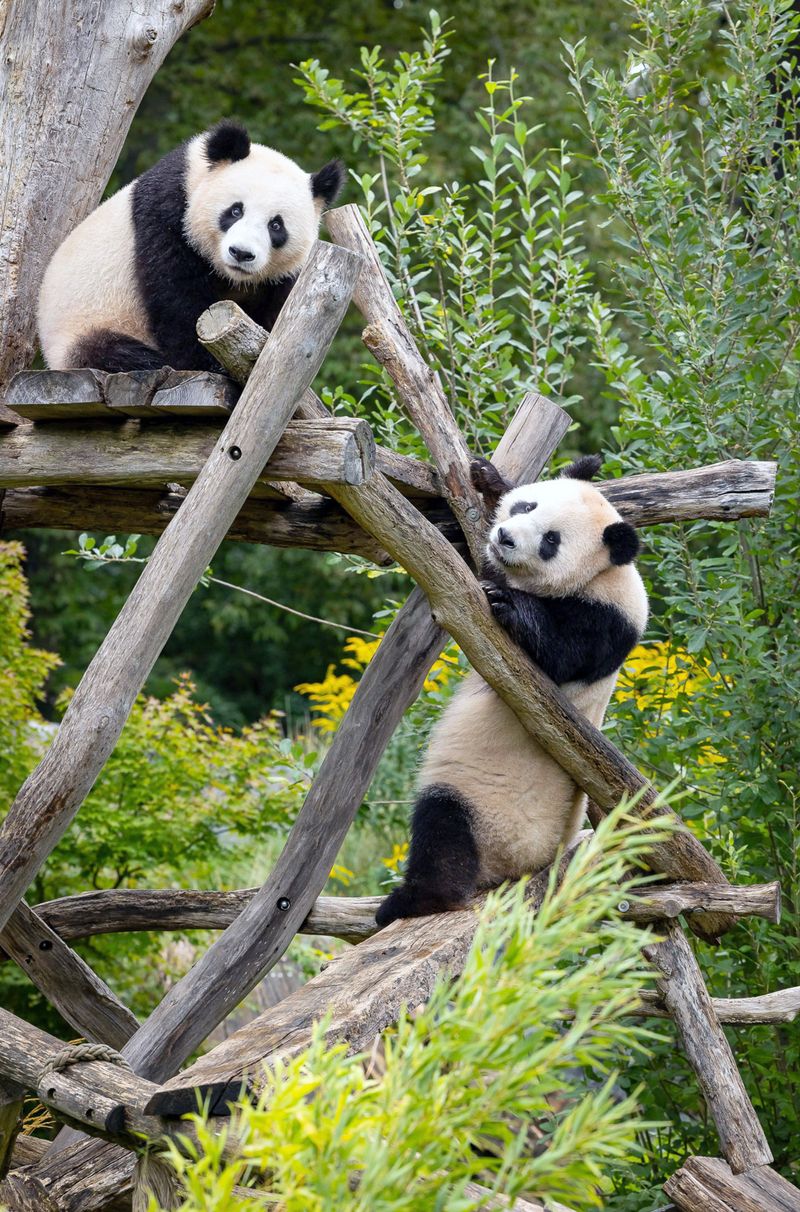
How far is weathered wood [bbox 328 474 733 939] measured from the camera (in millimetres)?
3342

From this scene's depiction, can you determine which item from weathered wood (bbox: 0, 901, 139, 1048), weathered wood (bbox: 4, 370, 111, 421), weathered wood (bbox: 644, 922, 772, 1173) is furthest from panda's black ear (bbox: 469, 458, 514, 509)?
weathered wood (bbox: 0, 901, 139, 1048)

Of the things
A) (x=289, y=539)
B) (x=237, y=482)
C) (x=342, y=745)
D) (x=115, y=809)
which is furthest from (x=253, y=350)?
(x=115, y=809)

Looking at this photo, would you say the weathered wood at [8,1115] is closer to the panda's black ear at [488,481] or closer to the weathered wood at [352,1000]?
the weathered wood at [352,1000]

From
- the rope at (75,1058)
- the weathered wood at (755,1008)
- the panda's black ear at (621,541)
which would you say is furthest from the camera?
the weathered wood at (755,1008)

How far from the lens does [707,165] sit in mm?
4809

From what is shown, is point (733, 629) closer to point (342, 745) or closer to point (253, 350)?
point (342, 745)

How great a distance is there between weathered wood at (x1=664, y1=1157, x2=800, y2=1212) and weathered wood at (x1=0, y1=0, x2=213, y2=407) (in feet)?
10.6

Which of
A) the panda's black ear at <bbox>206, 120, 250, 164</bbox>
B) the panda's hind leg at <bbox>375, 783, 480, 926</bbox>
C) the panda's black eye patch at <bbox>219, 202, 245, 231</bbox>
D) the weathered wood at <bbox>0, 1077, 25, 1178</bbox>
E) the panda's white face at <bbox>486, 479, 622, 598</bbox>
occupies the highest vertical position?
the panda's black ear at <bbox>206, 120, 250, 164</bbox>

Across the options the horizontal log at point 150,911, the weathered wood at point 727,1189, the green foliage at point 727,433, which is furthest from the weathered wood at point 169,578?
the weathered wood at point 727,1189

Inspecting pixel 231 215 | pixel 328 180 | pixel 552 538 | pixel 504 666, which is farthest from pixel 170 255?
pixel 504 666

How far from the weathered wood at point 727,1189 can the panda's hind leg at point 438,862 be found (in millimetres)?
1022

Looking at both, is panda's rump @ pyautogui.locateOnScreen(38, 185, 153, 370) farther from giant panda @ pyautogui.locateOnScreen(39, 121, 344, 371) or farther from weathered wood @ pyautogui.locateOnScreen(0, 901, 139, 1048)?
weathered wood @ pyautogui.locateOnScreen(0, 901, 139, 1048)

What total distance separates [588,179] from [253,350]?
8855 mm

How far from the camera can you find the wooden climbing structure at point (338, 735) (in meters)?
2.99
